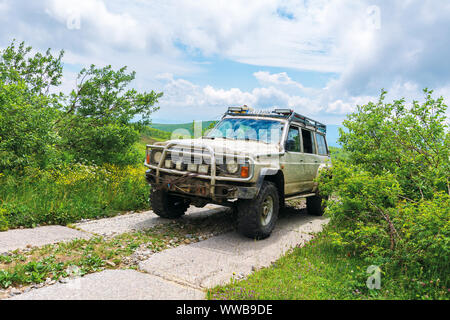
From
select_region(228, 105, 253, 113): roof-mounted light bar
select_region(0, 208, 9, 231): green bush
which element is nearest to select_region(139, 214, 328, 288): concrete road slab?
select_region(228, 105, 253, 113): roof-mounted light bar

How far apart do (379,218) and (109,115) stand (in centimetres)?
937

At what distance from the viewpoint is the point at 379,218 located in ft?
15.9

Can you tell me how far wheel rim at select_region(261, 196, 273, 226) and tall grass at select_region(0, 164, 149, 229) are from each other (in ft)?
10.7

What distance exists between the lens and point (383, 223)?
4.70 metres

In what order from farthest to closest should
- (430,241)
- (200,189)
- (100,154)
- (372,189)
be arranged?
(100,154) → (200,189) → (372,189) → (430,241)

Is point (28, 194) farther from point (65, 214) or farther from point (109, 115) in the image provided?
point (109, 115)

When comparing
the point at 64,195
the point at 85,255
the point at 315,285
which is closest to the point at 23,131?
the point at 64,195

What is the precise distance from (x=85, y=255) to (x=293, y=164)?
4.17 meters

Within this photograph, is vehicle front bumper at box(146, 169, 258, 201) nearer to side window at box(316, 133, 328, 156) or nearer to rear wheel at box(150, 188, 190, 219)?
rear wheel at box(150, 188, 190, 219)

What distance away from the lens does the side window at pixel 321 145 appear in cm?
855

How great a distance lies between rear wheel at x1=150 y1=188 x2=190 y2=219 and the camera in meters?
6.42

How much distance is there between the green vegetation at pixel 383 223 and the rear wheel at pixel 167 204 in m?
2.70
